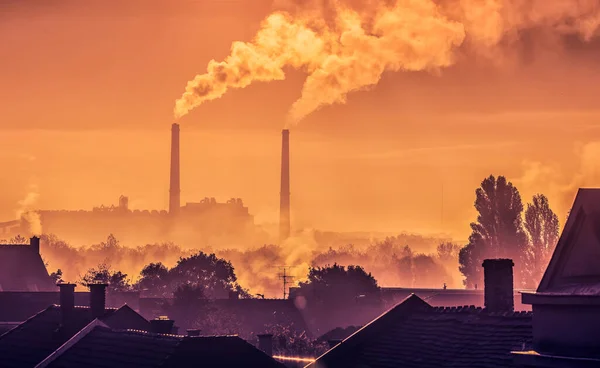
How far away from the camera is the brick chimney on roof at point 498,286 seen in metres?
37.8

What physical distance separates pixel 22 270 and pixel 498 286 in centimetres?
9643

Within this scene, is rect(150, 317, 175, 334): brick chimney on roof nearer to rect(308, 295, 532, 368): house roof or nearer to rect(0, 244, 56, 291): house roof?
rect(308, 295, 532, 368): house roof

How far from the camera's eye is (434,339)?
1442 inches

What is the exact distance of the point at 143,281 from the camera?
580 feet

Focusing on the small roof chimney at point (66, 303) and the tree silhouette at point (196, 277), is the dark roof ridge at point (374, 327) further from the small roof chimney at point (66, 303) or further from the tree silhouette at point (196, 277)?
the tree silhouette at point (196, 277)

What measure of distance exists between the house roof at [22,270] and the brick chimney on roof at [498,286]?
9242cm

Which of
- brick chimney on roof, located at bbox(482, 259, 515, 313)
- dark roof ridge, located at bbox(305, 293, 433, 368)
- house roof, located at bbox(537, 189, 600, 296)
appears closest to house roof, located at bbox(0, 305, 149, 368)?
dark roof ridge, located at bbox(305, 293, 433, 368)

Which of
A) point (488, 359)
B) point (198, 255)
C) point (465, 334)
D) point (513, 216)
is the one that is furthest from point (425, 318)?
point (198, 255)

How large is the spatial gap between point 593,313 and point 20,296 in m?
93.5

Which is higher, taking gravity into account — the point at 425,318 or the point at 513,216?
the point at 513,216

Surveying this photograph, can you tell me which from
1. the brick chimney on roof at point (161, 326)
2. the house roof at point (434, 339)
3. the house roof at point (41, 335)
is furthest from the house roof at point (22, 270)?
the house roof at point (434, 339)

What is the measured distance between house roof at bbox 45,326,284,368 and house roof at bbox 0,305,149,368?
171 inches

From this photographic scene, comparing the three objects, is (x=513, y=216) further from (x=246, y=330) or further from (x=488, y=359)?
(x=488, y=359)

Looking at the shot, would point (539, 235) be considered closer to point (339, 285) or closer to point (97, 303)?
point (339, 285)
